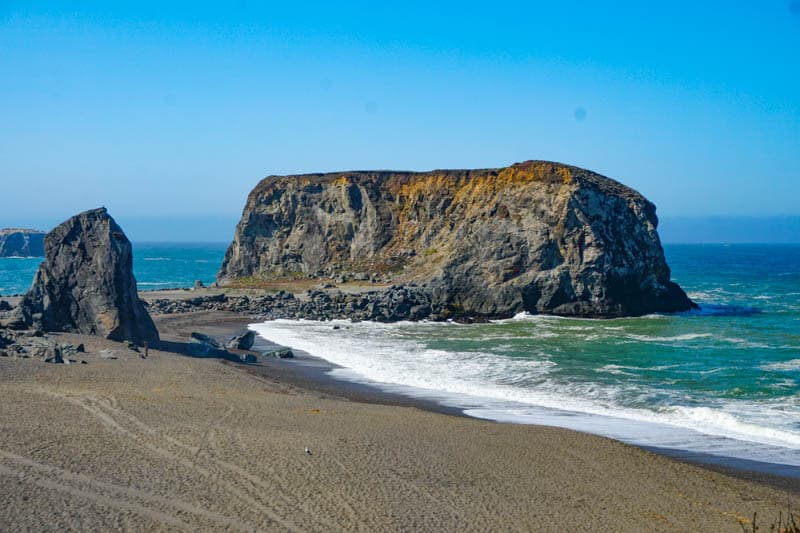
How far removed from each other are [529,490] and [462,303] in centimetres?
3051

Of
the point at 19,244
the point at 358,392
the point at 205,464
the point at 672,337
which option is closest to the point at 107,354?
the point at 358,392

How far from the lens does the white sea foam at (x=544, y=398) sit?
48.0 feet

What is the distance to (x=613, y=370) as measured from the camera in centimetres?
2248

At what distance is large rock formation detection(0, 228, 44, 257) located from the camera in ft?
511

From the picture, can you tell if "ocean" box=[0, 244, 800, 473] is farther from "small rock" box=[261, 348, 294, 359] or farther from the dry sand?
the dry sand

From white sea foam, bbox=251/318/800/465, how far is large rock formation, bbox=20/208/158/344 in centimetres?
723

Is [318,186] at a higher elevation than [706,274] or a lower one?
higher

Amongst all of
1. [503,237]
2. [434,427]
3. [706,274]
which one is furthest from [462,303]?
[706,274]

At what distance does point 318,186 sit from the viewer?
200ft

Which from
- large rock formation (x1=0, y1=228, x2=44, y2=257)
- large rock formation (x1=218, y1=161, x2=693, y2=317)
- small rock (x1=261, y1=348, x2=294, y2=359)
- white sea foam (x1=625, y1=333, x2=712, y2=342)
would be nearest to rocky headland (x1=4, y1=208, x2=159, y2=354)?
small rock (x1=261, y1=348, x2=294, y2=359)

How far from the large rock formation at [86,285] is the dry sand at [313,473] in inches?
306

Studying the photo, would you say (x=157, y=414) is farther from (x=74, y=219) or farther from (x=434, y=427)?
(x=74, y=219)

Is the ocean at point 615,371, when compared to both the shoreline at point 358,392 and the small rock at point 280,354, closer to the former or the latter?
the shoreline at point 358,392

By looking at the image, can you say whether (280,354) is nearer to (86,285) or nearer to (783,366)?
(86,285)
